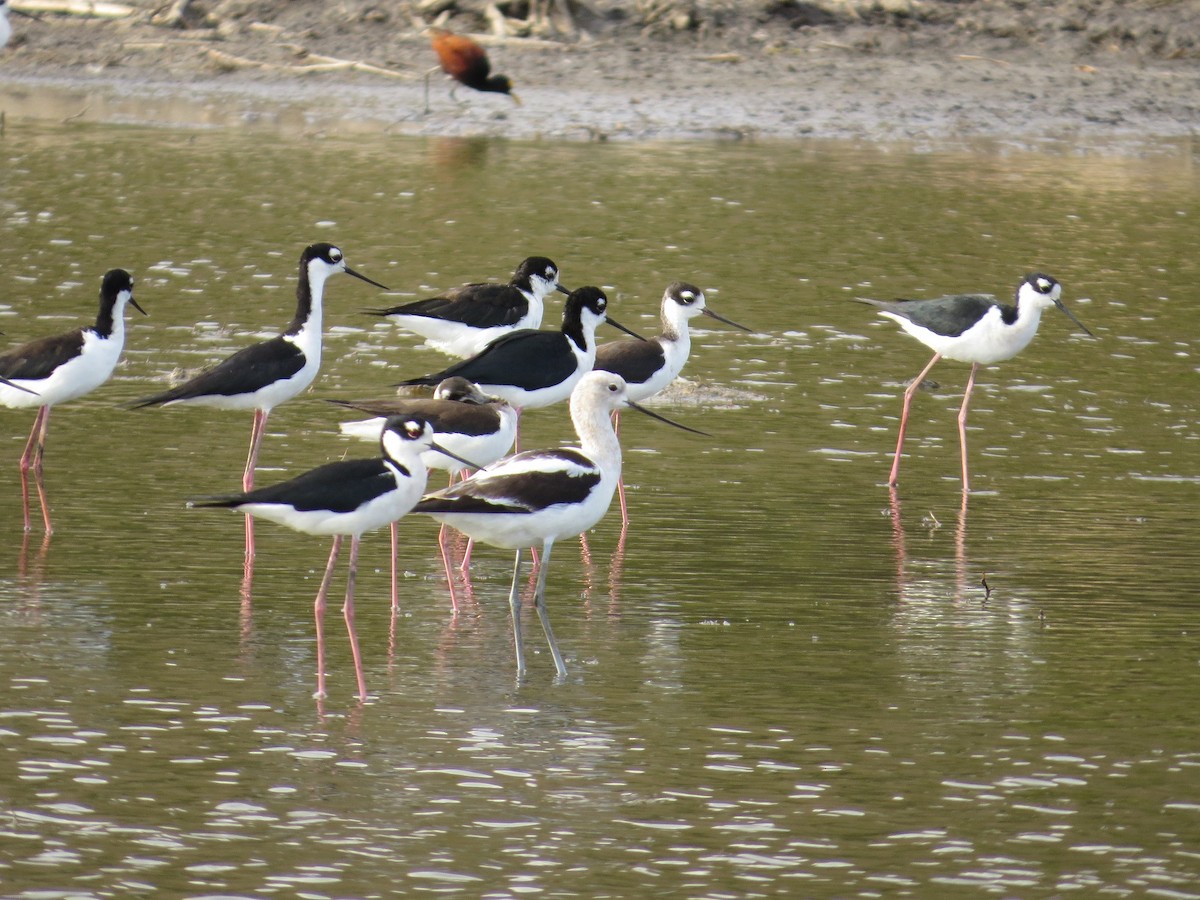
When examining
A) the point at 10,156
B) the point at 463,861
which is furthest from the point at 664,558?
the point at 10,156

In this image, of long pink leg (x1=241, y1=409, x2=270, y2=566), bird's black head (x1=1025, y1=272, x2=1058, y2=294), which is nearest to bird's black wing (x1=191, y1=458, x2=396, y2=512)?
long pink leg (x1=241, y1=409, x2=270, y2=566)

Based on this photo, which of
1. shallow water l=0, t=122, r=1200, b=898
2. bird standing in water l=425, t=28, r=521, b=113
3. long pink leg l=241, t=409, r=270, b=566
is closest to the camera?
shallow water l=0, t=122, r=1200, b=898

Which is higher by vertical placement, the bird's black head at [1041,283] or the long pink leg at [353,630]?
the bird's black head at [1041,283]

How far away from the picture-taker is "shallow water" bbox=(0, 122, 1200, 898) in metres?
5.81

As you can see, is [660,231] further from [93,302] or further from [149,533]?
[149,533]

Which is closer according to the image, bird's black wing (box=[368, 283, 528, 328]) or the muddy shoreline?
bird's black wing (box=[368, 283, 528, 328])

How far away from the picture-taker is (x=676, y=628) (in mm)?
7996

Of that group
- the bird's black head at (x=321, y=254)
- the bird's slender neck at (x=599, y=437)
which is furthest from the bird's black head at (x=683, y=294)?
the bird's slender neck at (x=599, y=437)

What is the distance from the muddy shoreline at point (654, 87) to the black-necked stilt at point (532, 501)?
1435cm

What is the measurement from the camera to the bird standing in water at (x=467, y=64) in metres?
21.7

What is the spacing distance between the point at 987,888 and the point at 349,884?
178 cm

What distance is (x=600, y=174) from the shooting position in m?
19.5

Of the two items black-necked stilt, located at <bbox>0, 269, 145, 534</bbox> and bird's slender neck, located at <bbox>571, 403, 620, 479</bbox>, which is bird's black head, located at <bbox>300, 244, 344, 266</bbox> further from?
bird's slender neck, located at <bbox>571, 403, 620, 479</bbox>

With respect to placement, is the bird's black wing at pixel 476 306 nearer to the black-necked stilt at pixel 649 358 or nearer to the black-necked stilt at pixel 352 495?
the black-necked stilt at pixel 649 358
